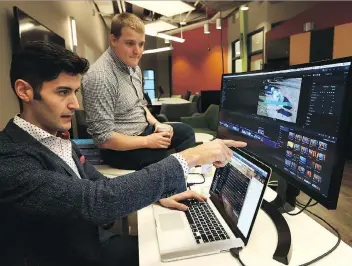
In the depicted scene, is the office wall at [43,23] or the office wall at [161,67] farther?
the office wall at [161,67]

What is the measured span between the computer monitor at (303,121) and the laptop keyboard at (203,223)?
11.0 inches

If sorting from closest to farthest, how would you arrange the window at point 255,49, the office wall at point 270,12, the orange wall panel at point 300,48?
1. the orange wall panel at point 300,48
2. the office wall at point 270,12
3. the window at point 255,49

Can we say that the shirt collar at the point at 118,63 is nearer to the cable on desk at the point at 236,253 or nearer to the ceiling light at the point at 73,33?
the cable on desk at the point at 236,253

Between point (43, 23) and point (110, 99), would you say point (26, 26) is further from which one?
point (110, 99)

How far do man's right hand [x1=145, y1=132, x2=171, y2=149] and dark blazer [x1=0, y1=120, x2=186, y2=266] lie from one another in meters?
0.77

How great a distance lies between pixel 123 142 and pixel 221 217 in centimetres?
81

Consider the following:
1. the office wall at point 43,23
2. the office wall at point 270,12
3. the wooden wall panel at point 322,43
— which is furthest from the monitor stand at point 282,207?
the office wall at point 270,12

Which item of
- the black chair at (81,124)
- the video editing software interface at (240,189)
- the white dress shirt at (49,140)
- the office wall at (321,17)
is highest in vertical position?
the office wall at (321,17)

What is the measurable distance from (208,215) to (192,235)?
14cm

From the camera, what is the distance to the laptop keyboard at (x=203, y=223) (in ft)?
2.96

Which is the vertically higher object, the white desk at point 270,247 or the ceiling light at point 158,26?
the ceiling light at point 158,26

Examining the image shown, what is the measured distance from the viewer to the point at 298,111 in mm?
868

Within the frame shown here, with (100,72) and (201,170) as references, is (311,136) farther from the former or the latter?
(100,72)

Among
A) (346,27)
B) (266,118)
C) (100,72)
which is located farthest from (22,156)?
(346,27)
